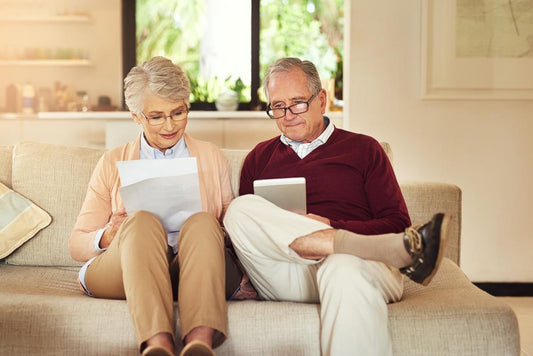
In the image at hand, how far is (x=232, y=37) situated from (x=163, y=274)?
3906 mm

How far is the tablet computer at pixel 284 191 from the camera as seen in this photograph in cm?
207

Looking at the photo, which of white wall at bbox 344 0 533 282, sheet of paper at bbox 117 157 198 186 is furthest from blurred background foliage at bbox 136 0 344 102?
sheet of paper at bbox 117 157 198 186

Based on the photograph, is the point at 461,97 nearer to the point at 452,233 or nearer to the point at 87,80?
the point at 452,233

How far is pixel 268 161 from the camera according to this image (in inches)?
94.9

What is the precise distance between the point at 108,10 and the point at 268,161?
12.2ft

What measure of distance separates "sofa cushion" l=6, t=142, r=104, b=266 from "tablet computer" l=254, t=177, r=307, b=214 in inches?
31.0

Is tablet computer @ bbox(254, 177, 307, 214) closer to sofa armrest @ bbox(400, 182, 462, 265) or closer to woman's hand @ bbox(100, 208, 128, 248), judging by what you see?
woman's hand @ bbox(100, 208, 128, 248)

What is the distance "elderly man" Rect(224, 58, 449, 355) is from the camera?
178cm

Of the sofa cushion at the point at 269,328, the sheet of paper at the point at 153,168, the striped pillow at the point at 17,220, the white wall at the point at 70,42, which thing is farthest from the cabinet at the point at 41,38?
the sofa cushion at the point at 269,328

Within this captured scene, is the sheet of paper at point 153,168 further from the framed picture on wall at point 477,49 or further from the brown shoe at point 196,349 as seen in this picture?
the framed picture on wall at point 477,49

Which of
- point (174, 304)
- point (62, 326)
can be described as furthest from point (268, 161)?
point (62, 326)

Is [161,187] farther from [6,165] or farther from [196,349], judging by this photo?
[6,165]

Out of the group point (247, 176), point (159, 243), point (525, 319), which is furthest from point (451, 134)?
point (159, 243)

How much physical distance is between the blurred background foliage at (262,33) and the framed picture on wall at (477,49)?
6.25ft
